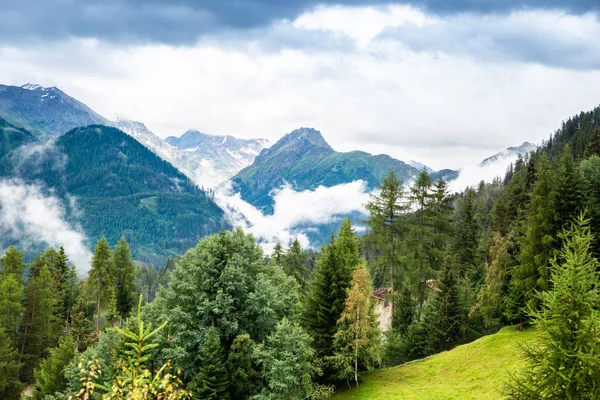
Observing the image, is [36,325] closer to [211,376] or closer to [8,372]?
[8,372]

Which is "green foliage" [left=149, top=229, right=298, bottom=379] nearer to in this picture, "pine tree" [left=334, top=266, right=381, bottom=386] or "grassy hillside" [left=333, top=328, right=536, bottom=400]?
"pine tree" [left=334, top=266, right=381, bottom=386]

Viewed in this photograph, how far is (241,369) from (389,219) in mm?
21883

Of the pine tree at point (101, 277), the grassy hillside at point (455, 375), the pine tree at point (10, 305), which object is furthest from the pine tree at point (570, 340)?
the pine tree at point (101, 277)

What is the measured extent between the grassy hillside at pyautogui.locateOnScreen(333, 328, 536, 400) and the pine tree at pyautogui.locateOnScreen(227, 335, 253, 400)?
773 cm

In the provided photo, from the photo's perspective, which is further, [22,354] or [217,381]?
[22,354]

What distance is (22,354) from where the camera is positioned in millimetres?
51000

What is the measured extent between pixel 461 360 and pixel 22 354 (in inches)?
1979

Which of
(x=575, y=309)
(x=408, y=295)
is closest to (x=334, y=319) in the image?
(x=408, y=295)

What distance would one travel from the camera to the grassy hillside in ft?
94.2

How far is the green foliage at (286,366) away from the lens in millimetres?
30016

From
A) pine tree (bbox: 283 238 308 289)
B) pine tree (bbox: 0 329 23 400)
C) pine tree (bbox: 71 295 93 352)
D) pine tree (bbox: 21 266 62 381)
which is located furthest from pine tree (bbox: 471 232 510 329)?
pine tree (bbox: 21 266 62 381)

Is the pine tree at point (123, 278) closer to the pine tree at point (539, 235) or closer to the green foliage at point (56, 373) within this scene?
the green foliage at point (56, 373)

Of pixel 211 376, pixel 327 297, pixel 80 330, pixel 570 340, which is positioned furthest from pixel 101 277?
pixel 570 340

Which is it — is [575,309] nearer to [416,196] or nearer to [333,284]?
[333,284]
